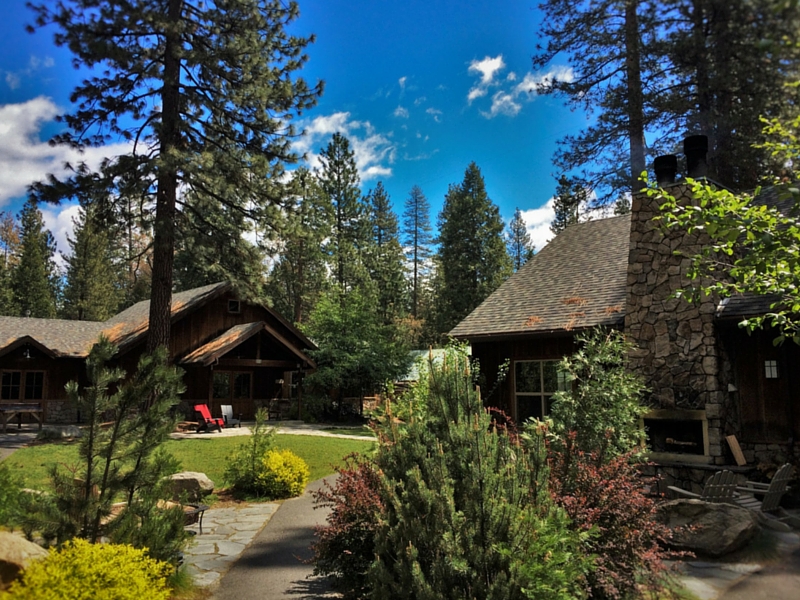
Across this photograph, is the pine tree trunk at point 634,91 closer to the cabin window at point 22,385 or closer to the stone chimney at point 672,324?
the stone chimney at point 672,324

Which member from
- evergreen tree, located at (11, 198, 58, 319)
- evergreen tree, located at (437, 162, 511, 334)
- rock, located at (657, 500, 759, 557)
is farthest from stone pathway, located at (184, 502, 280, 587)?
evergreen tree, located at (11, 198, 58, 319)

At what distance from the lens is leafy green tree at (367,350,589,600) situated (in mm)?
3211

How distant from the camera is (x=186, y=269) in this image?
36.8 m

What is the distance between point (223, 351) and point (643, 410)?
16.5 m

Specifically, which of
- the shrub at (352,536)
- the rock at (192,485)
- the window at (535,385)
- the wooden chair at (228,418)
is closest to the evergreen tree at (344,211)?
the wooden chair at (228,418)

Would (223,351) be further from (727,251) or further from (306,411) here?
(727,251)

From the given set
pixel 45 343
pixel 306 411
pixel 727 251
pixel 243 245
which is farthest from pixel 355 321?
pixel 727 251

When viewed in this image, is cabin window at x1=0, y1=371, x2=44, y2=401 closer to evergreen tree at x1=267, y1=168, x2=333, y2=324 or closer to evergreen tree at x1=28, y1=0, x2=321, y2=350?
evergreen tree at x1=28, y1=0, x2=321, y2=350

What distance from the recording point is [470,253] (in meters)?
38.9

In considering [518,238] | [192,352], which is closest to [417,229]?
[518,238]

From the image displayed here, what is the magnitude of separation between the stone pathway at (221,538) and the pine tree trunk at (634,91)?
1255 centimetres

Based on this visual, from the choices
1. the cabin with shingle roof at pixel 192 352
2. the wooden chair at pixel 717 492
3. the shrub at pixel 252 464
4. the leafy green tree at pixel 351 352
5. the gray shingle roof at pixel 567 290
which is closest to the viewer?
the wooden chair at pixel 717 492

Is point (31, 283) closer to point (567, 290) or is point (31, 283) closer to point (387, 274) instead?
point (387, 274)

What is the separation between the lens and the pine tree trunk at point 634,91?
15086 millimetres
